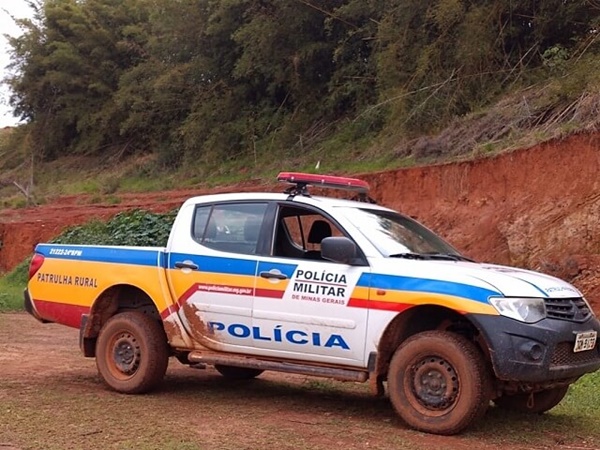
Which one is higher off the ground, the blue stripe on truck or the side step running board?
the blue stripe on truck

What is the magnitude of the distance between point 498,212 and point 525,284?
8.49 metres

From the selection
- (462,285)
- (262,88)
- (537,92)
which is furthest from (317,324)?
(262,88)

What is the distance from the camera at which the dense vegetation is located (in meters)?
17.2

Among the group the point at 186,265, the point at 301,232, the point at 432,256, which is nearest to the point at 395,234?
the point at 432,256

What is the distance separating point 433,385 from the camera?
6172 millimetres

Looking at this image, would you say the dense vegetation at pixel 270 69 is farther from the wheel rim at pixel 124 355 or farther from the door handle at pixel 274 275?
the wheel rim at pixel 124 355

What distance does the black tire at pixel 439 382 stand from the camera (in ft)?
19.6

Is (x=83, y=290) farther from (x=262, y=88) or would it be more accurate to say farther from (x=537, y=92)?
(x=262, y=88)

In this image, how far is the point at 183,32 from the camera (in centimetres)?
2806

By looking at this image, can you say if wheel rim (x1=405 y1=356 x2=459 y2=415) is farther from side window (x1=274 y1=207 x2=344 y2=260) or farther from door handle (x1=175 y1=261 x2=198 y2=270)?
door handle (x1=175 y1=261 x2=198 y2=270)

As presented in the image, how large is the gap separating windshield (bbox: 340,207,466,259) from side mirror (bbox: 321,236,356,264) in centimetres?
28

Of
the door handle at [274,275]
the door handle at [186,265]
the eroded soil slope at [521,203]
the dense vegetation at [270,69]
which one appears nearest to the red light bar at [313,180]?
the door handle at [274,275]

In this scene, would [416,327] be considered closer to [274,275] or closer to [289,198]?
[274,275]

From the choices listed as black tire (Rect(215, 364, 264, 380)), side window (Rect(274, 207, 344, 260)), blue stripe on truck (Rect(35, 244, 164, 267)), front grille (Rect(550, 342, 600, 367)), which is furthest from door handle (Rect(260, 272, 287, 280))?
front grille (Rect(550, 342, 600, 367))
